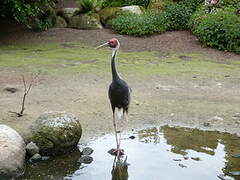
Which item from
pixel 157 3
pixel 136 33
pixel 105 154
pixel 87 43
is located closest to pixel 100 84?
pixel 105 154

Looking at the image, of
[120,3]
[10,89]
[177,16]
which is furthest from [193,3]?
[10,89]

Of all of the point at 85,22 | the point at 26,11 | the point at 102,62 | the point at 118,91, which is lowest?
the point at 85,22

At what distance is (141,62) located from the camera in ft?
38.1

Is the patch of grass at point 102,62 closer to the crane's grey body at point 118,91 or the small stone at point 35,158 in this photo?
the crane's grey body at point 118,91

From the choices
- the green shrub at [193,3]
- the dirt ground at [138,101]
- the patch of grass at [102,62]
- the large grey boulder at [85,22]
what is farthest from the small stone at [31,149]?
the green shrub at [193,3]

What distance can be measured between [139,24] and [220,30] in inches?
120

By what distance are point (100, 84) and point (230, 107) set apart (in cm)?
287

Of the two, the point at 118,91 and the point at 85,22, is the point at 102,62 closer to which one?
the point at 85,22

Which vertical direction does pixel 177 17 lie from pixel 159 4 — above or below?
below

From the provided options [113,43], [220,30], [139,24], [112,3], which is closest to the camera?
[113,43]

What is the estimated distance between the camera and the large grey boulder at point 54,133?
572cm

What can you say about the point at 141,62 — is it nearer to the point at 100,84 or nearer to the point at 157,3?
the point at 100,84

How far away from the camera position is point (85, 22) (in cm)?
1628

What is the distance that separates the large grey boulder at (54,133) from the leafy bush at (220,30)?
8.33m
